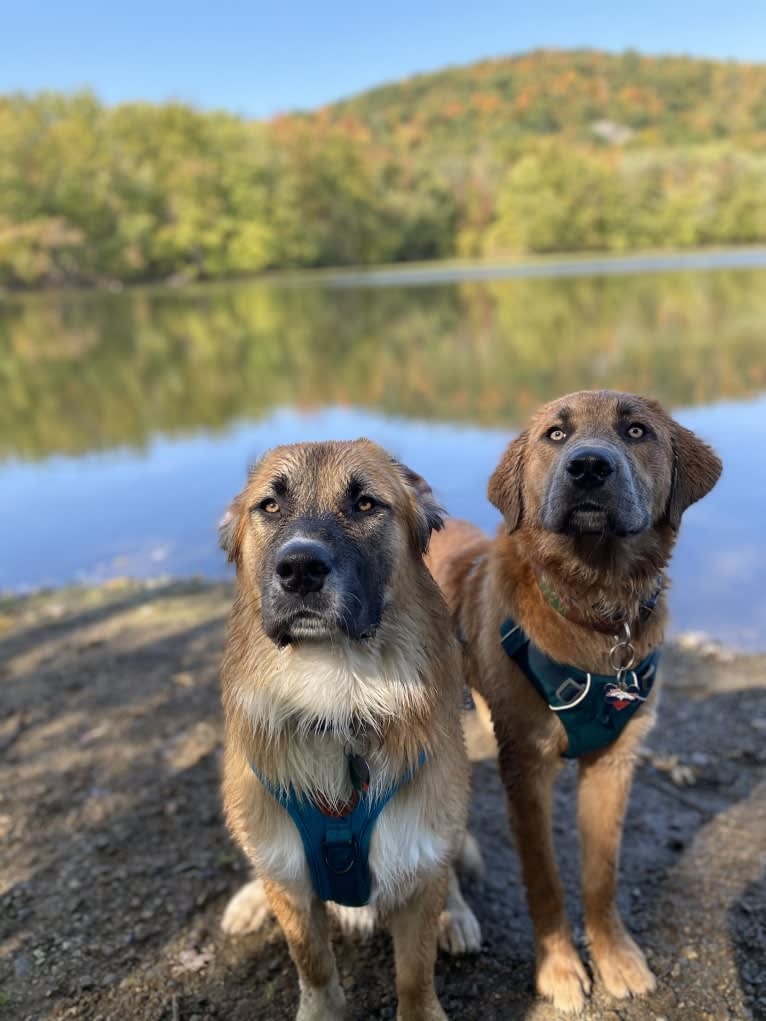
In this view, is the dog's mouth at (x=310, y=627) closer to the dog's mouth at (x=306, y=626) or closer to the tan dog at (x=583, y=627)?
the dog's mouth at (x=306, y=626)

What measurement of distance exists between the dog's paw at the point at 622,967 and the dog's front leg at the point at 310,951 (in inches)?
41.9

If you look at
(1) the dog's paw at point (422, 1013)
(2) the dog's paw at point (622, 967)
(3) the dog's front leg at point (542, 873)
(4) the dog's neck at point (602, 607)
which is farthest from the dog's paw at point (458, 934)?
(4) the dog's neck at point (602, 607)

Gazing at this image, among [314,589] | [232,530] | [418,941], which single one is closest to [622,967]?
[418,941]

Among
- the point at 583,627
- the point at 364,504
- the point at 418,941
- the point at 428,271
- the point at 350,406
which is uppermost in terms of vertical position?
the point at 364,504

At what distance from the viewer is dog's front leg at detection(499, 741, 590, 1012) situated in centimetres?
298

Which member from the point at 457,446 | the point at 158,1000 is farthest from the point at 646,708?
the point at 457,446

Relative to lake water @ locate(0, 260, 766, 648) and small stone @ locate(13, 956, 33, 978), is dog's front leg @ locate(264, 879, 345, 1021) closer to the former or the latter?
small stone @ locate(13, 956, 33, 978)

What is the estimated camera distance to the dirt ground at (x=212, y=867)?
3.00 metres

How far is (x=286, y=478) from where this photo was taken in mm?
2688

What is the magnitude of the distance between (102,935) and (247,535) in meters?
1.94

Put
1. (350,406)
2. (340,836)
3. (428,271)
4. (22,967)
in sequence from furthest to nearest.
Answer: (428,271) < (350,406) < (22,967) < (340,836)

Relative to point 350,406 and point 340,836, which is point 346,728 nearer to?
point 340,836

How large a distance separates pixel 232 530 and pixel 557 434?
53.0 inches

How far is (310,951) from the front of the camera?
2.74 m
